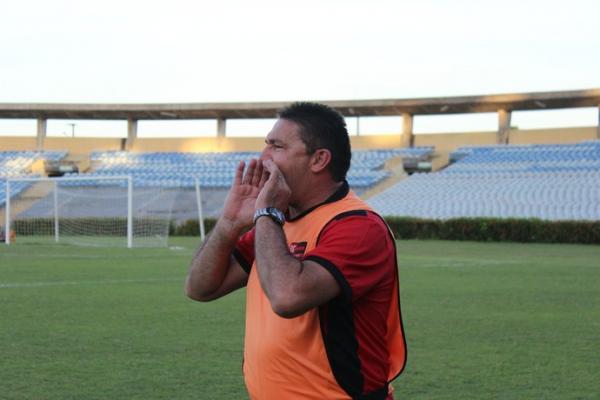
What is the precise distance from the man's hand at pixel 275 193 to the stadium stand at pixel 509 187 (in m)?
37.0

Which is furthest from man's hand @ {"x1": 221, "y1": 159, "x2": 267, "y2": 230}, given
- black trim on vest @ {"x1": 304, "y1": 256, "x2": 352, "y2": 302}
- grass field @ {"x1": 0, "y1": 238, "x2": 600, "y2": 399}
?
grass field @ {"x1": 0, "y1": 238, "x2": 600, "y2": 399}

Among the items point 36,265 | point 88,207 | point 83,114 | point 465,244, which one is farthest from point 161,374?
point 83,114

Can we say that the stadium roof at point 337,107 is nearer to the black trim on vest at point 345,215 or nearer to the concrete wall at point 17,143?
the concrete wall at point 17,143

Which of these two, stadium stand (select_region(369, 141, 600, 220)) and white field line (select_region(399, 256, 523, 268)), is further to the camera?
stadium stand (select_region(369, 141, 600, 220))

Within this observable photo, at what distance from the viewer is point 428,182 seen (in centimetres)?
4694

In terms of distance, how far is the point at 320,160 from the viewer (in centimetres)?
337

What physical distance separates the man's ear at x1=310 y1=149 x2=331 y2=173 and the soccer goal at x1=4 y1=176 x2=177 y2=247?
29524 millimetres

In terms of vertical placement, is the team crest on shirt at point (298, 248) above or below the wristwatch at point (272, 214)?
below

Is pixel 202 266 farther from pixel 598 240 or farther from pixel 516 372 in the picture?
pixel 598 240

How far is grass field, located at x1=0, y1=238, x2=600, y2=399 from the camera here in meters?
7.07

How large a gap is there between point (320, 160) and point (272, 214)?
254 millimetres

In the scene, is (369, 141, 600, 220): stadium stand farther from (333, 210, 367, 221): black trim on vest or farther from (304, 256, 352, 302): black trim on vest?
(304, 256, 352, 302): black trim on vest

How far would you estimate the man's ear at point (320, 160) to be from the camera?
337cm

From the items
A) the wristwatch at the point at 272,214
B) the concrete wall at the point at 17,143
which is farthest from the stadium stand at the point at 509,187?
the wristwatch at the point at 272,214
